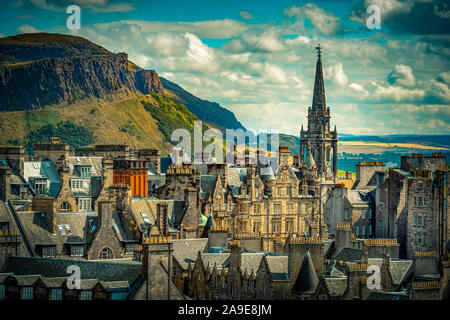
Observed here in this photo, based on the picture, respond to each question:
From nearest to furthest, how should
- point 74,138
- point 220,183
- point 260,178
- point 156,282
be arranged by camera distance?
point 156,282
point 220,183
point 260,178
point 74,138

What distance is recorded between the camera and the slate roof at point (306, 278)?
51.5m

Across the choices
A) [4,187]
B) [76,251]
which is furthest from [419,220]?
[4,187]

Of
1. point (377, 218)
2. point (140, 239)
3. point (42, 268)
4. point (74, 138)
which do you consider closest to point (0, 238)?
point (42, 268)

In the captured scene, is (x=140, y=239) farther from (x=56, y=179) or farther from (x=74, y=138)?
(x=74, y=138)

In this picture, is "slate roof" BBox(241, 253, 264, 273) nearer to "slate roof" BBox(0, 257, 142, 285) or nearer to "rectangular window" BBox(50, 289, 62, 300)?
"slate roof" BBox(0, 257, 142, 285)

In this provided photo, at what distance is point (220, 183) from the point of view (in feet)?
272

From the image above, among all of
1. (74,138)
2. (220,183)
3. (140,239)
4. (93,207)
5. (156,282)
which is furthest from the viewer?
(74,138)

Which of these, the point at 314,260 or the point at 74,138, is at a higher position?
the point at 74,138

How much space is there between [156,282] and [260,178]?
138ft

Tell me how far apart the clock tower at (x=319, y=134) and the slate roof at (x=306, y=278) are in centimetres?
8340

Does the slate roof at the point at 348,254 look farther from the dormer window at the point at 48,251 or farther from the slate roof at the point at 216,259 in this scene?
the dormer window at the point at 48,251

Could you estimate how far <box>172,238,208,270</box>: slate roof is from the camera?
2354 inches

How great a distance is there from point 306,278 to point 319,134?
3526 inches

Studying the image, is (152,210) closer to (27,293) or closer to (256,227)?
(27,293)
